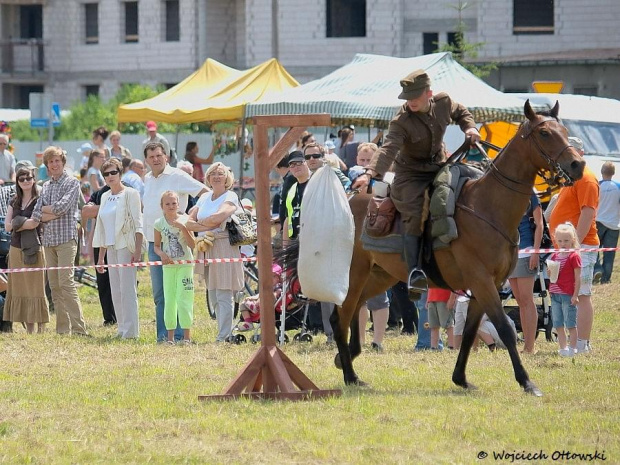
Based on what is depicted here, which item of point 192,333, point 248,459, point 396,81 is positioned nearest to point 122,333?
point 192,333

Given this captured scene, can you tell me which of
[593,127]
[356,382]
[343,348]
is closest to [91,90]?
[593,127]

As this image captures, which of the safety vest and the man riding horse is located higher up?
the man riding horse

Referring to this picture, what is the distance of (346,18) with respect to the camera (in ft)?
181

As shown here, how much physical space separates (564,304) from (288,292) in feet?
10.6

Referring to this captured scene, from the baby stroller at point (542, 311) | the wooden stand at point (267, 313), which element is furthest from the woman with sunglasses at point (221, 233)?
the wooden stand at point (267, 313)

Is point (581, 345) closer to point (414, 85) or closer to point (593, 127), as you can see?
point (414, 85)

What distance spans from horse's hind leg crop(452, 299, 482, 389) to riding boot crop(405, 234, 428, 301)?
45 cm

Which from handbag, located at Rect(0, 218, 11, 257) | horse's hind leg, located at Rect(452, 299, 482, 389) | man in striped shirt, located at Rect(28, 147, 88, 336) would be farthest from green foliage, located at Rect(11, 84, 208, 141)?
horse's hind leg, located at Rect(452, 299, 482, 389)

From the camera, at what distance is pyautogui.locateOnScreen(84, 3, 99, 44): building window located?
199ft

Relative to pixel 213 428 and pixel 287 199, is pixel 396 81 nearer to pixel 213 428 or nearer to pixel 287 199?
pixel 287 199

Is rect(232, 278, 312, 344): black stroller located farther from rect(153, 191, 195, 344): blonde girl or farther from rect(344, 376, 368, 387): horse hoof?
rect(344, 376, 368, 387): horse hoof

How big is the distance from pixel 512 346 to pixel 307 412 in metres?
1.91

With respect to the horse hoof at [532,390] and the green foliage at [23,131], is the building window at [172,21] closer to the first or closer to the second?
the green foliage at [23,131]

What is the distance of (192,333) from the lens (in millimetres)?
15438
